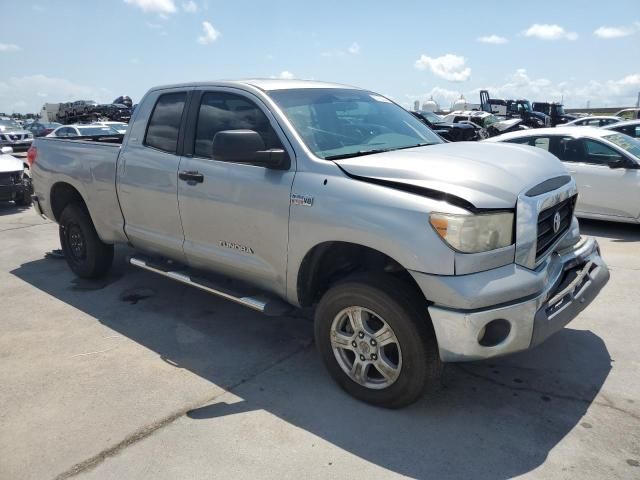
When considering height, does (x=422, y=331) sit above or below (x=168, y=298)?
above

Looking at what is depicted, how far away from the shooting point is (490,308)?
2742mm

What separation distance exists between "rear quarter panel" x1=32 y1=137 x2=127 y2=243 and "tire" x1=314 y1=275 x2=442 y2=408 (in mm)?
2564

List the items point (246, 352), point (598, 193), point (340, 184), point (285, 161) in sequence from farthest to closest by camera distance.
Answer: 1. point (598, 193)
2. point (246, 352)
3. point (285, 161)
4. point (340, 184)

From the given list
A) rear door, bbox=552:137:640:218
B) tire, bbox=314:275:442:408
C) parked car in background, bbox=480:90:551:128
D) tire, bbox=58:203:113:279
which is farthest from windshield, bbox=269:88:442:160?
parked car in background, bbox=480:90:551:128

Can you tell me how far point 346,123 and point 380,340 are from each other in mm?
1630

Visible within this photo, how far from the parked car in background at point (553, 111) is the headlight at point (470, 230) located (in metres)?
28.2

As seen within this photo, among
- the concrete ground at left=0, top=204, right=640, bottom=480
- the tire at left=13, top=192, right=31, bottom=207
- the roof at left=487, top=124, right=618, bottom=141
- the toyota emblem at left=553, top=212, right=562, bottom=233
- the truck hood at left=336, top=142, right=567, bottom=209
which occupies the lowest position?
the concrete ground at left=0, top=204, right=640, bottom=480

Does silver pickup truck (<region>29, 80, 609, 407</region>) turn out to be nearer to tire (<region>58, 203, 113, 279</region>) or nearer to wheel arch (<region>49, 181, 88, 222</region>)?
tire (<region>58, 203, 113, 279</region>)

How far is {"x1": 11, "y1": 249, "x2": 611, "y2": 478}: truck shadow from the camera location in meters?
2.83

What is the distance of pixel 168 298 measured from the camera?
5.21m

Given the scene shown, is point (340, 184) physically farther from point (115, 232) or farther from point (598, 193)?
point (598, 193)

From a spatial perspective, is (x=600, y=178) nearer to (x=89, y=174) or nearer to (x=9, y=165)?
(x=89, y=174)

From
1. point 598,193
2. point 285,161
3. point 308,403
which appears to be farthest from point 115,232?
point 598,193

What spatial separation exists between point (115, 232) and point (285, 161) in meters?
2.38
